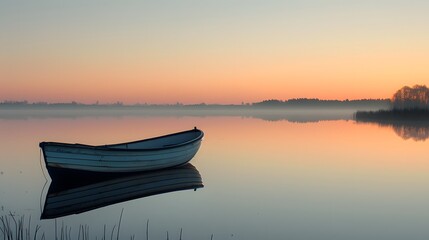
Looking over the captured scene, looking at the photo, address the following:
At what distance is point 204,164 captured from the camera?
68.9 feet

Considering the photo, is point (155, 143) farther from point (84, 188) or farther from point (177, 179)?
point (84, 188)

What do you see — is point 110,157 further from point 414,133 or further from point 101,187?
point 414,133

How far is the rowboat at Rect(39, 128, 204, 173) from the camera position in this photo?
1414 cm

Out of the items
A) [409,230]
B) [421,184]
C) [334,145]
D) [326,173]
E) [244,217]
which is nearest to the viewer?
[409,230]

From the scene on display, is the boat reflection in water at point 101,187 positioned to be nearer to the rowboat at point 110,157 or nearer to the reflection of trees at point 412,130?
the rowboat at point 110,157

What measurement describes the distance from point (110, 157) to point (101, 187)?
124 cm

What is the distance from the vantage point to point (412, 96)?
78.3 m

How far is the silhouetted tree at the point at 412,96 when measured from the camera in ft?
250

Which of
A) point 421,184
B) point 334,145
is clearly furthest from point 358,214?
point 334,145

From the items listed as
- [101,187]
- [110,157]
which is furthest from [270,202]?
[110,157]

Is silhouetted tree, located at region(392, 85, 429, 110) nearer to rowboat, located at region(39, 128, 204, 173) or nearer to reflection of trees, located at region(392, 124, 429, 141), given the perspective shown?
reflection of trees, located at region(392, 124, 429, 141)

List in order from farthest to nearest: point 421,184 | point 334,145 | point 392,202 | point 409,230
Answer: point 334,145, point 421,184, point 392,202, point 409,230

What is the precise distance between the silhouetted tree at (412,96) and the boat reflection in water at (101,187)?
222ft

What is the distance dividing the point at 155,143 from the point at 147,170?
393 cm
